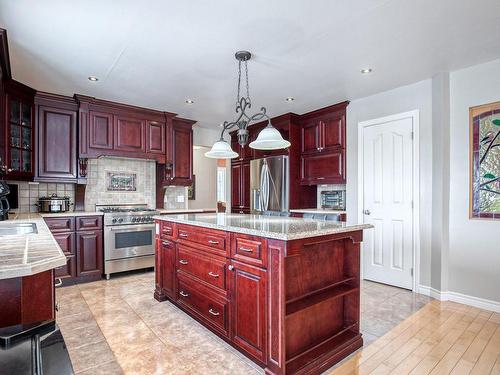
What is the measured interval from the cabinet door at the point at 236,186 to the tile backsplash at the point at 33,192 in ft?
9.17

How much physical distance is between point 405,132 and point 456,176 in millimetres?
753

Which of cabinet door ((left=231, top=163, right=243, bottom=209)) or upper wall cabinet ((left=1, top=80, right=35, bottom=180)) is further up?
upper wall cabinet ((left=1, top=80, right=35, bottom=180))

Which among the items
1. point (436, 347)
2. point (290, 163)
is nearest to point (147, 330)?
point (436, 347)

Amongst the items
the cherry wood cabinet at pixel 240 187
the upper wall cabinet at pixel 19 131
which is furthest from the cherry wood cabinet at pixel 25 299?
the cherry wood cabinet at pixel 240 187

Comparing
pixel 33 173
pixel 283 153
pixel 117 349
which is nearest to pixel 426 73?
pixel 283 153

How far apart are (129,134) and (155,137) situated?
401 millimetres

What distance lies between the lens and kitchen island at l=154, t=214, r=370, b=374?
174 centimetres

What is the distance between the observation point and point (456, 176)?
10.2ft

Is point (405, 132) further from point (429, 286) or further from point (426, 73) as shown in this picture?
point (429, 286)

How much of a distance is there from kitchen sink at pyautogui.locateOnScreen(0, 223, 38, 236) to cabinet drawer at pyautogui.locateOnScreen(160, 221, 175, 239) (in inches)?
43.0

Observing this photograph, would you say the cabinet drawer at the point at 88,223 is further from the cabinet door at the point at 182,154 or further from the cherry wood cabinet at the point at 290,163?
the cherry wood cabinet at the point at 290,163

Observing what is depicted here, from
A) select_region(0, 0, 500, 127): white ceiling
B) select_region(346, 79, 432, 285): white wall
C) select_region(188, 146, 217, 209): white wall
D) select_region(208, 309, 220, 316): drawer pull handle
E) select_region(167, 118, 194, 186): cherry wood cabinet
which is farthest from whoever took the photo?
select_region(188, 146, 217, 209): white wall

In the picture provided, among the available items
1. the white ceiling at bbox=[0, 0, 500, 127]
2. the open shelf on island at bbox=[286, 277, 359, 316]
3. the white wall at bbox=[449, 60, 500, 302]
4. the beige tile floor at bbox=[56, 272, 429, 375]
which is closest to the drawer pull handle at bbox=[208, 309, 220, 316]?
the beige tile floor at bbox=[56, 272, 429, 375]

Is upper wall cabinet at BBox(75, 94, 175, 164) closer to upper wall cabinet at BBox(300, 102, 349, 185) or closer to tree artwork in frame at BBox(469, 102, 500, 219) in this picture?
upper wall cabinet at BBox(300, 102, 349, 185)
